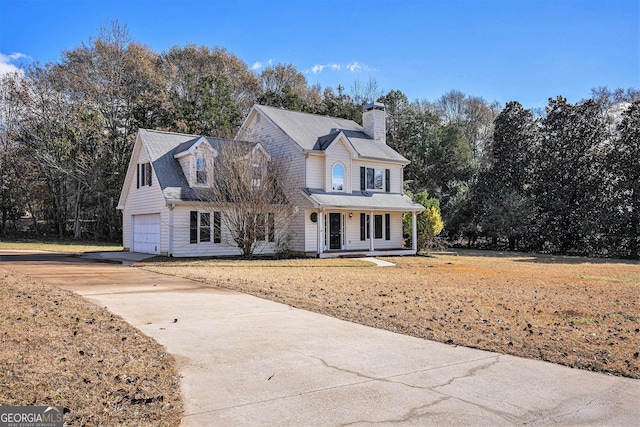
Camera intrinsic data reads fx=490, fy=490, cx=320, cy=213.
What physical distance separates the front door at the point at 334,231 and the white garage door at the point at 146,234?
841 cm

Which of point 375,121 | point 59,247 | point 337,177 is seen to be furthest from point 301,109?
point 59,247

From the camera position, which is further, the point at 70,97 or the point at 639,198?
the point at 70,97

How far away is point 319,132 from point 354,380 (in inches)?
881

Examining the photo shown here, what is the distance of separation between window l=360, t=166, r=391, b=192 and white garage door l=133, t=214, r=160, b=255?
1062 cm

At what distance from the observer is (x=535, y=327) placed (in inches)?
306

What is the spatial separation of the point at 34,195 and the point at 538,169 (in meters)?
37.0

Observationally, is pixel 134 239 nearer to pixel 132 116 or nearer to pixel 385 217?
pixel 385 217

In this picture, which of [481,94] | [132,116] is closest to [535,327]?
[132,116]

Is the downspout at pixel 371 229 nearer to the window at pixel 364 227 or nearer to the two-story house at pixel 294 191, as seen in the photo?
the two-story house at pixel 294 191

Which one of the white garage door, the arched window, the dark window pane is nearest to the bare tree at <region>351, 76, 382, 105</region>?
the dark window pane

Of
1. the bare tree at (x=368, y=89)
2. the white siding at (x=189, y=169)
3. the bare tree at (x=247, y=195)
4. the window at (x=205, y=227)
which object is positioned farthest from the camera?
the bare tree at (x=368, y=89)

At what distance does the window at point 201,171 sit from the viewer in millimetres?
22625

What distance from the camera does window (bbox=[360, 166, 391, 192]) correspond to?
1038 inches

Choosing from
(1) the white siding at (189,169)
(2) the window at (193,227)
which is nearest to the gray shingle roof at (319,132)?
(1) the white siding at (189,169)
